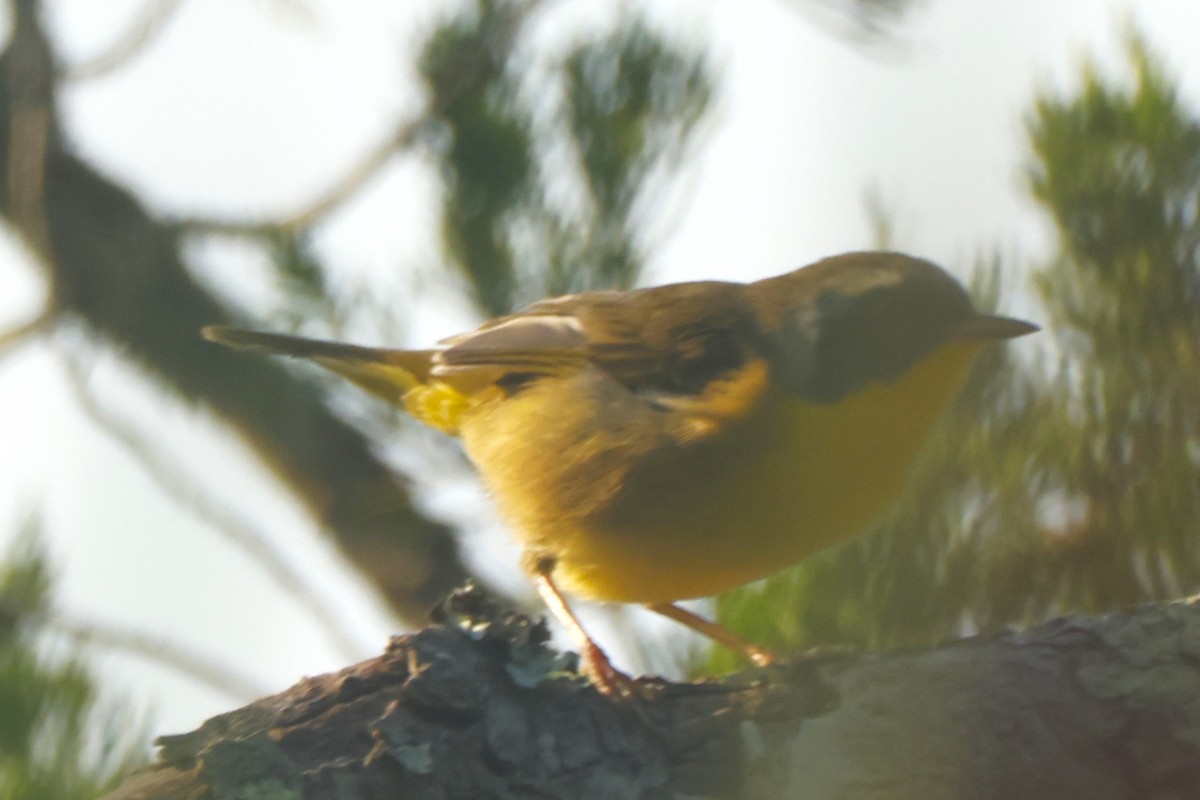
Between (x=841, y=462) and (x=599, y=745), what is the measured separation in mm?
768

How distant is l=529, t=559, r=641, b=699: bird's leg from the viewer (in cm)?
190

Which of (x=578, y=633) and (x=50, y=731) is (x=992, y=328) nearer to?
(x=578, y=633)

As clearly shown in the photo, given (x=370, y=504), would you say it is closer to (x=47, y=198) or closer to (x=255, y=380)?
(x=255, y=380)

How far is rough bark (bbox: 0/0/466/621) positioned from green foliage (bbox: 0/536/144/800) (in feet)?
3.87

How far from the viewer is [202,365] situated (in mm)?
3207

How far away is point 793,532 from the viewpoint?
2154mm

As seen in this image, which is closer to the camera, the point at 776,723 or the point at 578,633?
the point at 776,723

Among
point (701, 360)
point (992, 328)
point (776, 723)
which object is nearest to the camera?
point (776, 723)

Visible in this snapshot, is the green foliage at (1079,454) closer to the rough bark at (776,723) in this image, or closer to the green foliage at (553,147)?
the rough bark at (776,723)

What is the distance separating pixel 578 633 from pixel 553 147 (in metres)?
0.97

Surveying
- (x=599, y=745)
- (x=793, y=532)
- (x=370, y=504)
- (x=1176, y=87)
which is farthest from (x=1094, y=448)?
(x=370, y=504)

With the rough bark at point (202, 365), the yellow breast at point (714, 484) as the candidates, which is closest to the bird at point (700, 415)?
the yellow breast at point (714, 484)

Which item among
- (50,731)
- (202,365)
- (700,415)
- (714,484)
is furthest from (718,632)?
(202,365)

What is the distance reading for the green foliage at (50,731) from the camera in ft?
6.13
